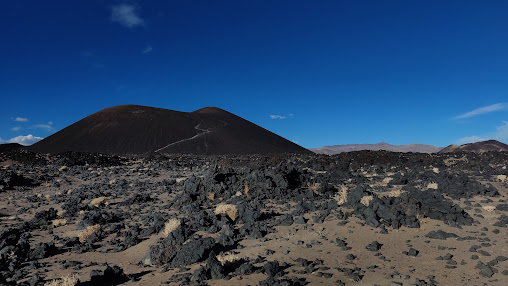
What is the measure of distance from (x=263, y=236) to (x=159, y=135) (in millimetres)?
72736

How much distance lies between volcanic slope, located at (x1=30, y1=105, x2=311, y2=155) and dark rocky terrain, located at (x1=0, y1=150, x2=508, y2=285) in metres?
53.5

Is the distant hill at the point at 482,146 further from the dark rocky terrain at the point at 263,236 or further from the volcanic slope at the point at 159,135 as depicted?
the dark rocky terrain at the point at 263,236

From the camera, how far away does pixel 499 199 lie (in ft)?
41.6

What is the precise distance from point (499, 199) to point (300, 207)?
27.7 feet

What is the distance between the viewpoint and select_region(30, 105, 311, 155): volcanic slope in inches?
2781

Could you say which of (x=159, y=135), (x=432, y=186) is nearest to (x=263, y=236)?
(x=432, y=186)

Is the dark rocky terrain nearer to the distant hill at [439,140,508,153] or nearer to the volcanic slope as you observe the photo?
the volcanic slope

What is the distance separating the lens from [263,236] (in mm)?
8953

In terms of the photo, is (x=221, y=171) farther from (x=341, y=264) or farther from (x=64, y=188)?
(x=64, y=188)

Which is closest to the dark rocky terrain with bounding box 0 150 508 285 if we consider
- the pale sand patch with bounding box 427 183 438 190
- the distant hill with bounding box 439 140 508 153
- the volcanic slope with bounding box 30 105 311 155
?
the pale sand patch with bounding box 427 183 438 190

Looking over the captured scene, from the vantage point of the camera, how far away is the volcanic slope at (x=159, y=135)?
7062 cm

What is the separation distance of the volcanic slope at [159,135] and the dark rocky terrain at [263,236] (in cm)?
5350

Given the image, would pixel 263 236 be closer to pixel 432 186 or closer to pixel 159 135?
pixel 432 186

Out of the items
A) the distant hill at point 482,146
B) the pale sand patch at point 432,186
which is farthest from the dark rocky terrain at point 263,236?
the distant hill at point 482,146
